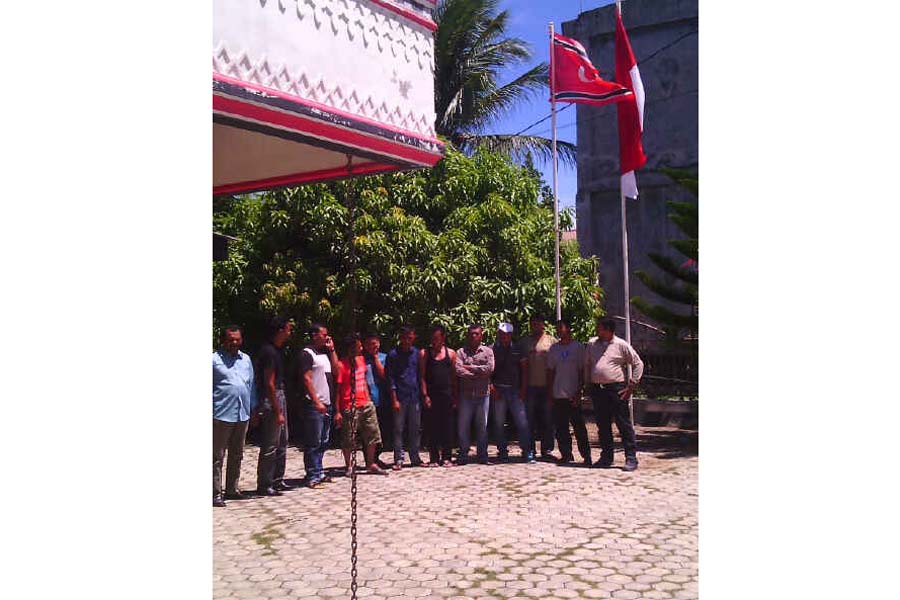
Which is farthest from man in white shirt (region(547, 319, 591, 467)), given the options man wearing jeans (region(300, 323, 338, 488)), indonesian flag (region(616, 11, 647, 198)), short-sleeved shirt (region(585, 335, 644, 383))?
man wearing jeans (region(300, 323, 338, 488))

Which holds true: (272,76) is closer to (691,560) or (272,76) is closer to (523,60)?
(691,560)

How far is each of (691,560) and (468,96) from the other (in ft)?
38.6

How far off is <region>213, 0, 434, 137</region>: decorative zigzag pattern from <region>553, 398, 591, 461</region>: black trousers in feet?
16.5

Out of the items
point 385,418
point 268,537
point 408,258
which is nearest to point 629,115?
point 408,258

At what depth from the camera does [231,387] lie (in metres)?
6.05

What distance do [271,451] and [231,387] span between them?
79 centimetres

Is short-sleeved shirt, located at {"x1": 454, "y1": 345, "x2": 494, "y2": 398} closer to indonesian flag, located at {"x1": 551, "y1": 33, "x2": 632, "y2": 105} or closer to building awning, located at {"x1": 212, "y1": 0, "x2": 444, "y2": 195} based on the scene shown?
indonesian flag, located at {"x1": 551, "y1": 33, "x2": 632, "y2": 105}

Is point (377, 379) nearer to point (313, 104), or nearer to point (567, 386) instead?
point (567, 386)

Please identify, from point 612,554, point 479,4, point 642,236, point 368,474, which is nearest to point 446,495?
point 368,474

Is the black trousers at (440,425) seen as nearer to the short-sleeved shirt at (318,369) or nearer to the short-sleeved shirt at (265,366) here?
the short-sleeved shirt at (318,369)

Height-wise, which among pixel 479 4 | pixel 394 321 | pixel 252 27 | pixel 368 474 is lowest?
pixel 368 474

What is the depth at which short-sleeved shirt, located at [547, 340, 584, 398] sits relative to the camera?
7719mm

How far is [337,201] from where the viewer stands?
9312mm

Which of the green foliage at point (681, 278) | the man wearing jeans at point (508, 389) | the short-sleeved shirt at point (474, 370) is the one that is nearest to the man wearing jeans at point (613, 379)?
the man wearing jeans at point (508, 389)
